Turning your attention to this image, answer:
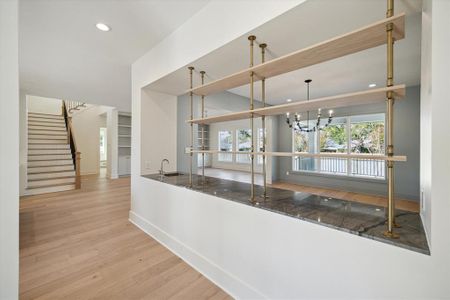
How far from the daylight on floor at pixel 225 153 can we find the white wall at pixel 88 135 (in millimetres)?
3593

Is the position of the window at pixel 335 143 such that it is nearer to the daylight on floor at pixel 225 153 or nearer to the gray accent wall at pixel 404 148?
the gray accent wall at pixel 404 148

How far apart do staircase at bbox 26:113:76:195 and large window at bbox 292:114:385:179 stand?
7.57 meters

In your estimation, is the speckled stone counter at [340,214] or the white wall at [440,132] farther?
the speckled stone counter at [340,214]

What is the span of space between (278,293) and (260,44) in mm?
2054

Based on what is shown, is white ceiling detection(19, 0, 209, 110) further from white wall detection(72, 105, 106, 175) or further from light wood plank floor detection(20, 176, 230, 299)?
white wall detection(72, 105, 106, 175)

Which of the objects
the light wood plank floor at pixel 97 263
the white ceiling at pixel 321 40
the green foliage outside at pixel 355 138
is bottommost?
the light wood plank floor at pixel 97 263

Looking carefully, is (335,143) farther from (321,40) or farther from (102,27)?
(102,27)

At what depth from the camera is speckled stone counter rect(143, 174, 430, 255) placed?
3.34 ft

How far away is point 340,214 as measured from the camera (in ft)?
4.46

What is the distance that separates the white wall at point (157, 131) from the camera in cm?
315

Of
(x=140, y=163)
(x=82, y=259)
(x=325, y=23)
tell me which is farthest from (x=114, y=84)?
(x=325, y=23)

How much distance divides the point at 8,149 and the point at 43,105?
971cm

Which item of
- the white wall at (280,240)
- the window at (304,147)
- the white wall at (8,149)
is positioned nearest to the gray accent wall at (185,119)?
the white wall at (280,240)

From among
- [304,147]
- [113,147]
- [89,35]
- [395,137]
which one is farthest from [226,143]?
[89,35]
